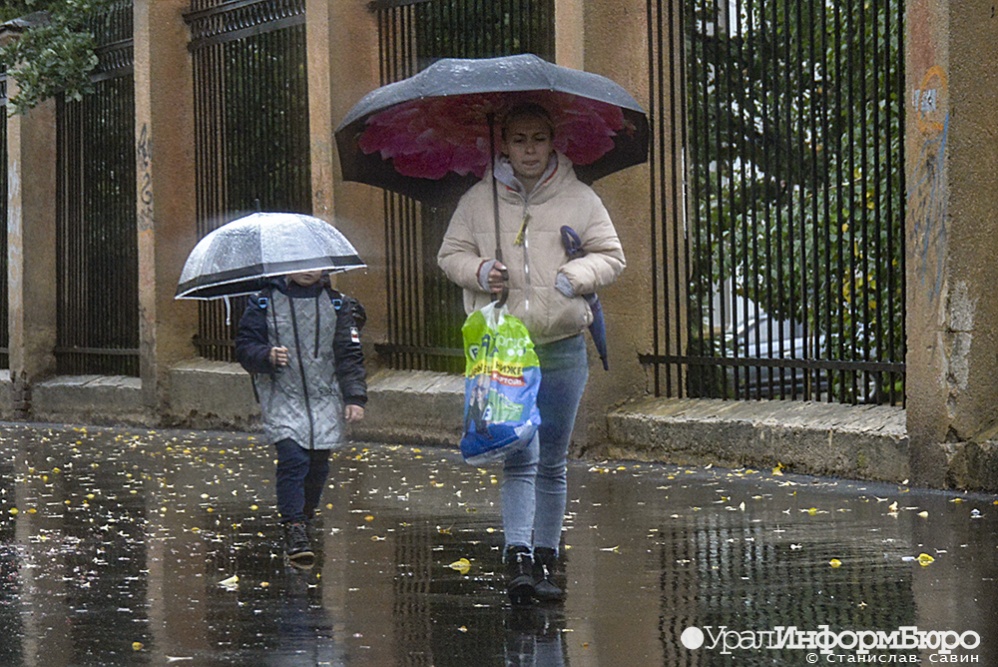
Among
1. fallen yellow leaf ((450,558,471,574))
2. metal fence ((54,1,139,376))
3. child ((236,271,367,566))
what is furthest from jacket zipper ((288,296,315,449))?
metal fence ((54,1,139,376))

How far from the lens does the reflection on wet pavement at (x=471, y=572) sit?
5.15 metres

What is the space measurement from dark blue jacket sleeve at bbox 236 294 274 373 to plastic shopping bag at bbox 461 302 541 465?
1.38 meters

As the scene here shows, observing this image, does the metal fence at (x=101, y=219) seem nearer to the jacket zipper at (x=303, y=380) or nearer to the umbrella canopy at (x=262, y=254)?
the umbrella canopy at (x=262, y=254)

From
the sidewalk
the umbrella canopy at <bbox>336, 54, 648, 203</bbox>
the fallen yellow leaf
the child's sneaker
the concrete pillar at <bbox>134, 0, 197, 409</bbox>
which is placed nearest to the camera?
the umbrella canopy at <bbox>336, 54, 648, 203</bbox>

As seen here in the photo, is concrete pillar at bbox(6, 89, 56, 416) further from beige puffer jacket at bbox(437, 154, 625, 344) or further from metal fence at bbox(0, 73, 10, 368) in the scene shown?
beige puffer jacket at bbox(437, 154, 625, 344)

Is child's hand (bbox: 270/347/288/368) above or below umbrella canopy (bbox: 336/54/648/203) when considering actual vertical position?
below

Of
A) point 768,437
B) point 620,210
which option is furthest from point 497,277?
point 620,210

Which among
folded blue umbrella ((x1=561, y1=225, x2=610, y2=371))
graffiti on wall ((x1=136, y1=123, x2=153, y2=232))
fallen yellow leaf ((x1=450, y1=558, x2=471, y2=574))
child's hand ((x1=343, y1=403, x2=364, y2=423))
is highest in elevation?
graffiti on wall ((x1=136, y1=123, x2=153, y2=232))

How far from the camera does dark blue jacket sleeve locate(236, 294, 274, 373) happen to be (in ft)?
22.8

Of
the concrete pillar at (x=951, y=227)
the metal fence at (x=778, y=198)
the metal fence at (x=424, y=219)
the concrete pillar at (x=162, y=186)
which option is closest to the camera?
the concrete pillar at (x=951, y=227)

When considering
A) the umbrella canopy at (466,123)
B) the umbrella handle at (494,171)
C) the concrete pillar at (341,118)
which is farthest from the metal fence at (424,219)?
the umbrella handle at (494,171)

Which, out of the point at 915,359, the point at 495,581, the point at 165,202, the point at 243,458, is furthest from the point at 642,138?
the point at 165,202

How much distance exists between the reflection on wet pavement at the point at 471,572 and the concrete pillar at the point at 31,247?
7.23m

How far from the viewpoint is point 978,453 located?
8.52 meters
